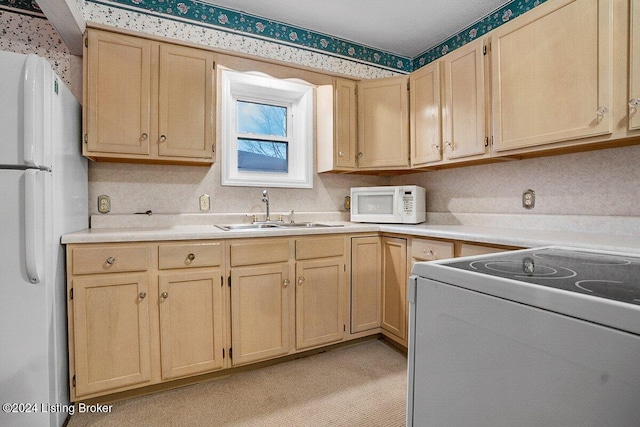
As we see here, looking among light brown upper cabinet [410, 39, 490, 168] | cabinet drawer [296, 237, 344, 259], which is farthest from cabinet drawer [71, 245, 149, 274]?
light brown upper cabinet [410, 39, 490, 168]

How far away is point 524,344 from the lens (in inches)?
24.7

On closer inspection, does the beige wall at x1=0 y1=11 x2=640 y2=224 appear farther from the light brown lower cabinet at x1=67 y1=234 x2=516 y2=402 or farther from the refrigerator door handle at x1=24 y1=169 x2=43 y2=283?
the refrigerator door handle at x1=24 y1=169 x2=43 y2=283

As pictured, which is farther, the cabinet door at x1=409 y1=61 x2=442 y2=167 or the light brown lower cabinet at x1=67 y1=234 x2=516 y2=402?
the cabinet door at x1=409 y1=61 x2=442 y2=167

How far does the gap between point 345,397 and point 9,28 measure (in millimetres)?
3114

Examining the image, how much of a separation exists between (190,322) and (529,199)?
236 cm

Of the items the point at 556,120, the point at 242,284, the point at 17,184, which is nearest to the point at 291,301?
the point at 242,284

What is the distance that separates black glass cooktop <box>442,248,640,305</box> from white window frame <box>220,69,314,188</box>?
2055 mm

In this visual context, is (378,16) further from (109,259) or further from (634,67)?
(109,259)

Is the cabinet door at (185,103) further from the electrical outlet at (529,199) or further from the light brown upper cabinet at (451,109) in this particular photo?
the electrical outlet at (529,199)

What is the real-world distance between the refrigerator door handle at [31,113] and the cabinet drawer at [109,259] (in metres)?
0.50

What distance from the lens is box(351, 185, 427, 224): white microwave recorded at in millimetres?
2580

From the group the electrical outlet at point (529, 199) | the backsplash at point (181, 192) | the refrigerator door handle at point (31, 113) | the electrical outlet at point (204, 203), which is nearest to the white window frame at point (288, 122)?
the backsplash at point (181, 192)

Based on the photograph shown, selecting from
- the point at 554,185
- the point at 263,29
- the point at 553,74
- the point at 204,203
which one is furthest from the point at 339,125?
the point at 554,185

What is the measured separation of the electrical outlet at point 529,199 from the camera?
2168 mm
